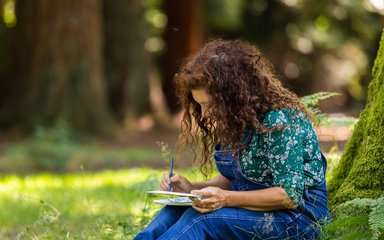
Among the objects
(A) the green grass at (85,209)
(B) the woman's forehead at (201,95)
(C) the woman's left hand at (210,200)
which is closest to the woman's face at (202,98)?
(B) the woman's forehead at (201,95)

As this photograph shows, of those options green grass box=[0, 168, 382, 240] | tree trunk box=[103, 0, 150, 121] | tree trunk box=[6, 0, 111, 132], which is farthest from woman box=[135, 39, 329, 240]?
tree trunk box=[103, 0, 150, 121]

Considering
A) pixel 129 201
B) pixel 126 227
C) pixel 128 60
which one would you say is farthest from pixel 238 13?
pixel 126 227

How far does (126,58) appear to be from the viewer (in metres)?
16.2

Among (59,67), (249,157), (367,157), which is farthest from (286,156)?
(59,67)

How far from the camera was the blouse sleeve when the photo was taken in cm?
388

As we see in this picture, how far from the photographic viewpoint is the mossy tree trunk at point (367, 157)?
4.52 m

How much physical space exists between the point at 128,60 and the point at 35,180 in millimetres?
6751

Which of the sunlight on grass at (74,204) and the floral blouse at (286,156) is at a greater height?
the floral blouse at (286,156)

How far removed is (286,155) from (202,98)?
20.2 inches

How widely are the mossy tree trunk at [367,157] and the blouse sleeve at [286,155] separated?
2.31ft

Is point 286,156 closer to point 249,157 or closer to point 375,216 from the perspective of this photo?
point 249,157

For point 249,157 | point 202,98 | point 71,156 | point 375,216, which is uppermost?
point 202,98

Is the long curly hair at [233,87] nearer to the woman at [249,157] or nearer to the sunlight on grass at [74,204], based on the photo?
the woman at [249,157]

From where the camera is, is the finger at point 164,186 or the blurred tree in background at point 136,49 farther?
the blurred tree in background at point 136,49
